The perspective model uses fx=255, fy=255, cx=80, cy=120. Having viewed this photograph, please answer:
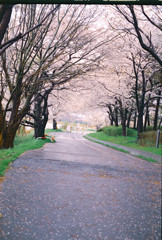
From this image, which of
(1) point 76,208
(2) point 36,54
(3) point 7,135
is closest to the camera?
(1) point 76,208

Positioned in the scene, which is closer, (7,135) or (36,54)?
(36,54)

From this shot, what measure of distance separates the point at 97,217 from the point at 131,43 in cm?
2005

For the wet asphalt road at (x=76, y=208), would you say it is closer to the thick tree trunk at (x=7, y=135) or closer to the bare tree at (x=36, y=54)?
the bare tree at (x=36, y=54)

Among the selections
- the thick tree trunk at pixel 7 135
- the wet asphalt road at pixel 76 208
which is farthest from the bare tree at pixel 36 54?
the wet asphalt road at pixel 76 208

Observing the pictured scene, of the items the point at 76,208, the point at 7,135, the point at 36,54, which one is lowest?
the point at 76,208

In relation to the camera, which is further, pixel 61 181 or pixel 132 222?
pixel 61 181

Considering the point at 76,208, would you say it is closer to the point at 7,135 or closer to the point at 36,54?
the point at 36,54

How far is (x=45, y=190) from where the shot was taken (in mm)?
5254

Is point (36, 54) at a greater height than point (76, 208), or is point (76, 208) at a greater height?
point (36, 54)

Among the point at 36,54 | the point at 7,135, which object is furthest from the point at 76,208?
the point at 7,135

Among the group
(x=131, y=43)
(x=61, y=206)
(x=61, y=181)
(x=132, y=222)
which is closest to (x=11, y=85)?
(x=61, y=181)

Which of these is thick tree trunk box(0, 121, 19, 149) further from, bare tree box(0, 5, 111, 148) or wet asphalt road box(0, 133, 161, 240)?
wet asphalt road box(0, 133, 161, 240)

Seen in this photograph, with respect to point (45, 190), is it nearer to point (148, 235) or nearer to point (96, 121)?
point (148, 235)

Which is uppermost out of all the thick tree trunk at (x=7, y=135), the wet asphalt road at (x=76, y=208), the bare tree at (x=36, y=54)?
the bare tree at (x=36, y=54)
